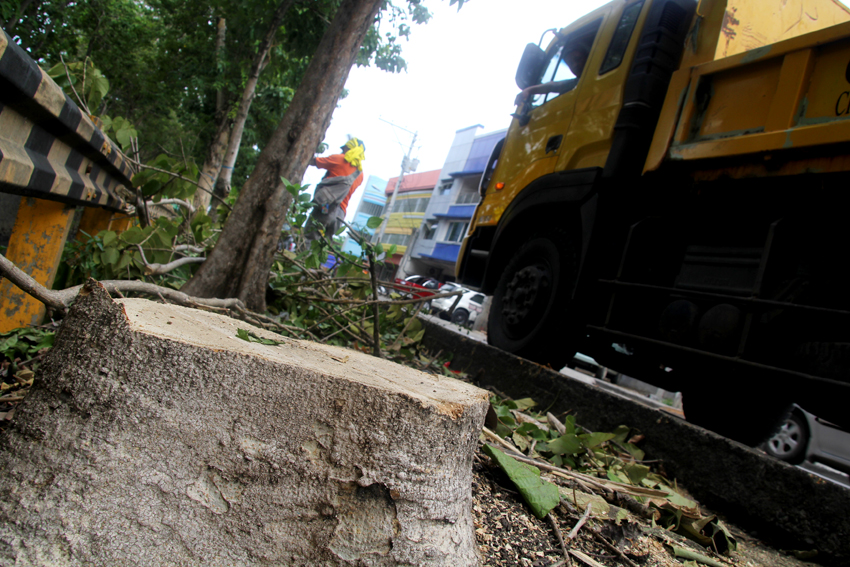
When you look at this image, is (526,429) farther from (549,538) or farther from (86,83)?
(86,83)

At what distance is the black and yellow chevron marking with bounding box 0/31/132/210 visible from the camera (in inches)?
51.9

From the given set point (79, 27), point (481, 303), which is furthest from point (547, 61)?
point (79, 27)

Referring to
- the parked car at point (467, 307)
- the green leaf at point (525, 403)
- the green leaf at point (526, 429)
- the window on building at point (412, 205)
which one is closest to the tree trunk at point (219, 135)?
the parked car at point (467, 307)

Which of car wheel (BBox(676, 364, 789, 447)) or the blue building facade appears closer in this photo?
car wheel (BBox(676, 364, 789, 447))

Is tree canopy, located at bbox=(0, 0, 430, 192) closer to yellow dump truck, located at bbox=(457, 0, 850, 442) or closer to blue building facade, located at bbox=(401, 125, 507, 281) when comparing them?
yellow dump truck, located at bbox=(457, 0, 850, 442)

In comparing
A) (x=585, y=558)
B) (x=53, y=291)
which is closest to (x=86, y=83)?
(x=53, y=291)

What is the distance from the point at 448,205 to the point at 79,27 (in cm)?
2299

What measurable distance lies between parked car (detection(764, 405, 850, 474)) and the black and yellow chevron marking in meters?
6.85

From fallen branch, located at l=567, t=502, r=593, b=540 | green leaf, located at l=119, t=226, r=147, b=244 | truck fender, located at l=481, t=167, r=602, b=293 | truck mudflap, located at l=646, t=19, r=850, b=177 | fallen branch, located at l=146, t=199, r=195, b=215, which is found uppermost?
truck mudflap, located at l=646, t=19, r=850, b=177

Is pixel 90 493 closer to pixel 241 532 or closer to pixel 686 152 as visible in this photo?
pixel 241 532

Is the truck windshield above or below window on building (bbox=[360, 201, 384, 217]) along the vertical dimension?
below

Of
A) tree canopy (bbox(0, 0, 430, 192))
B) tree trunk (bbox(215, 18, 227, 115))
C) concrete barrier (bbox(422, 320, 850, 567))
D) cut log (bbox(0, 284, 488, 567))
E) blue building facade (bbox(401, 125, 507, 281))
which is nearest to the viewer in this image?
cut log (bbox(0, 284, 488, 567))

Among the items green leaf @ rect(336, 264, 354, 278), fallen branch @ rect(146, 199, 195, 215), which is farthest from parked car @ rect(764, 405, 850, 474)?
fallen branch @ rect(146, 199, 195, 215)

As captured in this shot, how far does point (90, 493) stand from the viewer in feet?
3.32
